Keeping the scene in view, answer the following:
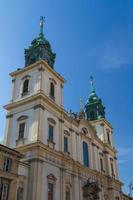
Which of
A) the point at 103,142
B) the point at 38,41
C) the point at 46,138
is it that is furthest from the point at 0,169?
the point at 103,142

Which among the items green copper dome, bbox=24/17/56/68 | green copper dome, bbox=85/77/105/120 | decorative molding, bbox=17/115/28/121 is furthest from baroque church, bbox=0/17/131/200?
green copper dome, bbox=85/77/105/120

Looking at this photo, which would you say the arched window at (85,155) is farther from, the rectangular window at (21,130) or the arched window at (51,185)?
the rectangular window at (21,130)

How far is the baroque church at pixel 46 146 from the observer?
23.1 meters

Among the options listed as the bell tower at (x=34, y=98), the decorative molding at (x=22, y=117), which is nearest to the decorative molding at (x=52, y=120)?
the bell tower at (x=34, y=98)

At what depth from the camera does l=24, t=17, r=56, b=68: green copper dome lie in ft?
111

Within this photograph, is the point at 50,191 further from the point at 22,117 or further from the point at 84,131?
the point at 84,131

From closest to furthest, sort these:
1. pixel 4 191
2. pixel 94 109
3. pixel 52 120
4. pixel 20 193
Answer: pixel 4 191
pixel 20 193
pixel 52 120
pixel 94 109

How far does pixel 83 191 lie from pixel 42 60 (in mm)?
15334

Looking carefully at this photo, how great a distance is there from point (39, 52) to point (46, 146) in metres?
13.1

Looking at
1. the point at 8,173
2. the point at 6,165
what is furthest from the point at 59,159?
the point at 8,173

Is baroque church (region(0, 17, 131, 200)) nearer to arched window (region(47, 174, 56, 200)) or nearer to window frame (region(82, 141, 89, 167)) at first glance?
arched window (region(47, 174, 56, 200))

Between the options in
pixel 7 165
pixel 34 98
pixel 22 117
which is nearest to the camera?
pixel 7 165

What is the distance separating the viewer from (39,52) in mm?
34000

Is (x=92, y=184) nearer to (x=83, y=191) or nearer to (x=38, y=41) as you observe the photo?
(x=83, y=191)
